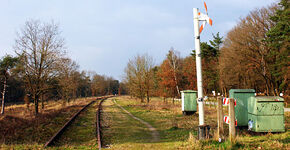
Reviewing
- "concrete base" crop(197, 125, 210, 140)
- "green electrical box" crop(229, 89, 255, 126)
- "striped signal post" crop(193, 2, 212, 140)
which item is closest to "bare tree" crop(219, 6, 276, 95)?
"green electrical box" crop(229, 89, 255, 126)

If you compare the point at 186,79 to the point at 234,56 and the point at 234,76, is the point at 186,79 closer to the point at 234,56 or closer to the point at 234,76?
the point at 234,76

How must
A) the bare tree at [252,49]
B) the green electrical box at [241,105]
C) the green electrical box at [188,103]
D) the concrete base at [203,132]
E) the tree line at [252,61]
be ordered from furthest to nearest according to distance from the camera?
the bare tree at [252,49]
the tree line at [252,61]
the green electrical box at [188,103]
the green electrical box at [241,105]
the concrete base at [203,132]

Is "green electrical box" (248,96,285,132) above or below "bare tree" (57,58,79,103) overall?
below

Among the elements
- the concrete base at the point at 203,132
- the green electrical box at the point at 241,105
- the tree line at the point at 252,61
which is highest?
the tree line at the point at 252,61

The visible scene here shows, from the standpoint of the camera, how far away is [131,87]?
36344 millimetres

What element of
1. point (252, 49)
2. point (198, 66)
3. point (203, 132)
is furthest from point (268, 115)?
point (252, 49)

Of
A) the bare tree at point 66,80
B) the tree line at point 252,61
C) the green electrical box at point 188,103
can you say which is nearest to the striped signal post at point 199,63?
the green electrical box at point 188,103

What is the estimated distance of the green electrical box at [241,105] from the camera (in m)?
9.84

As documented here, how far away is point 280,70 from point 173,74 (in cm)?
1566

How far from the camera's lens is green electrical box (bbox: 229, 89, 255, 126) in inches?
387

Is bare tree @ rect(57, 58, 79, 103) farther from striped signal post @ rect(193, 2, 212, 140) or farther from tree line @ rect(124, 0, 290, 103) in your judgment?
striped signal post @ rect(193, 2, 212, 140)

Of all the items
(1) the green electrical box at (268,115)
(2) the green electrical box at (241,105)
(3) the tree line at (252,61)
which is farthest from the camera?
(3) the tree line at (252,61)

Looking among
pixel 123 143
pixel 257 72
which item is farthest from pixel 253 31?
pixel 123 143

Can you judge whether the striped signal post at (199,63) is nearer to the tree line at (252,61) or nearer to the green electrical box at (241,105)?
the green electrical box at (241,105)
